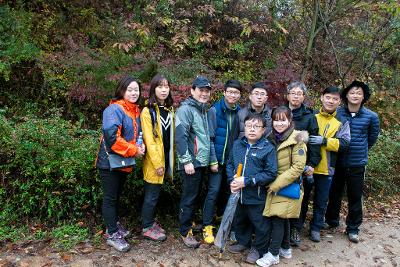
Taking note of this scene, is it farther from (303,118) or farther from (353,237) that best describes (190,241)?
(353,237)

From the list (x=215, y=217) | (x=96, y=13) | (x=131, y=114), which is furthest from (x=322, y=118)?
(x=96, y=13)

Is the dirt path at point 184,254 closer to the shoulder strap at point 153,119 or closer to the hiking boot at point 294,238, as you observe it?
the hiking boot at point 294,238

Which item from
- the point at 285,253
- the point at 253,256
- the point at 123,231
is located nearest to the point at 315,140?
the point at 285,253

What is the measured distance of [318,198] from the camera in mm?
5066

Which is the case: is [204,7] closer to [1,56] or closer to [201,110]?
[1,56]

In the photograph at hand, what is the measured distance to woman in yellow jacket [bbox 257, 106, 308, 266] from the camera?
4137mm

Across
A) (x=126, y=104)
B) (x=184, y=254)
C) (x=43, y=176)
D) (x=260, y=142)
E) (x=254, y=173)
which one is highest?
(x=126, y=104)

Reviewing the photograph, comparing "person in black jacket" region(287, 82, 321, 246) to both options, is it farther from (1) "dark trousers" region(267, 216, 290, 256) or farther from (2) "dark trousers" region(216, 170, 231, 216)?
(2) "dark trousers" region(216, 170, 231, 216)

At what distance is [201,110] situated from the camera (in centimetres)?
459

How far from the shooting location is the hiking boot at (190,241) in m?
4.72

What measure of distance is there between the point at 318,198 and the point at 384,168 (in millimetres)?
3516

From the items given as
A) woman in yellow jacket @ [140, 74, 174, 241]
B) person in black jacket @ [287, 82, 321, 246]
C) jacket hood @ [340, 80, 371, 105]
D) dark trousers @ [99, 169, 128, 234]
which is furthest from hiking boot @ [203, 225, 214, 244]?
jacket hood @ [340, 80, 371, 105]

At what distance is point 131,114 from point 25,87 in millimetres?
3753

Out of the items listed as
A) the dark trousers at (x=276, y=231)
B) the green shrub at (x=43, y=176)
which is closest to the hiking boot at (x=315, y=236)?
the dark trousers at (x=276, y=231)
